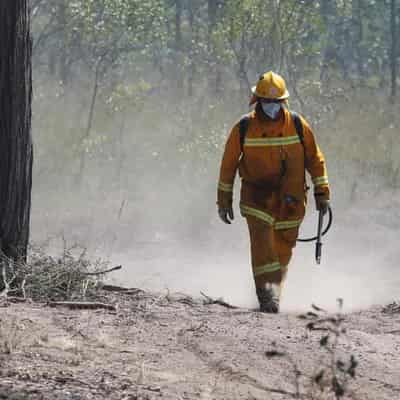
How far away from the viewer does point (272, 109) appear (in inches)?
346

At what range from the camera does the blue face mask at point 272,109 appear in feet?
28.8

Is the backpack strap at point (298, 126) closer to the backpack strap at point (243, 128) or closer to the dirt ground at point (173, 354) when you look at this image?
the backpack strap at point (243, 128)

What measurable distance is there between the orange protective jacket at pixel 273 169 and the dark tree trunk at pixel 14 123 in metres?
1.57

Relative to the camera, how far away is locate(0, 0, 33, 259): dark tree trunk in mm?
8312

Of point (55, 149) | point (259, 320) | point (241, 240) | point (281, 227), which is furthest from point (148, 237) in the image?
point (259, 320)

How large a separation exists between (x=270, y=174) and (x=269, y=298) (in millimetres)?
977

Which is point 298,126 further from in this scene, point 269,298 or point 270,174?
point 269,298

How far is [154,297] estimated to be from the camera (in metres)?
8.80

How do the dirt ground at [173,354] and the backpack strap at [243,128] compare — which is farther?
the backpack strap at [243,128]

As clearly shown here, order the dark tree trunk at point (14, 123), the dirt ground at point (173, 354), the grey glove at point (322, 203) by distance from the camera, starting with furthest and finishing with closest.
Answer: the grey glove at point (322, 203) < the dark tree trunk at point (14, 123) < the dirt ground at point (173, 354)

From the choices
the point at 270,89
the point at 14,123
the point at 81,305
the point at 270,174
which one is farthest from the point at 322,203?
the point at 14,123

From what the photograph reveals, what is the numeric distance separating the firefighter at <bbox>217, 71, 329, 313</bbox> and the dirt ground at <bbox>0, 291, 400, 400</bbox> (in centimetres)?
74

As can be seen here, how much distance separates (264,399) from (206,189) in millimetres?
12160

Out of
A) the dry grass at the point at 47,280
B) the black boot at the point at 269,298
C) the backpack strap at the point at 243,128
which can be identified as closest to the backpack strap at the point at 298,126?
the backpack strap at the point at 243,128
